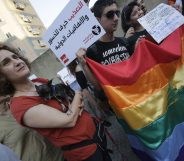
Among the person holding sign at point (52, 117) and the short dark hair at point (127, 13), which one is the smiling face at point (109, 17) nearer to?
the short dark hair at point (127, 13)

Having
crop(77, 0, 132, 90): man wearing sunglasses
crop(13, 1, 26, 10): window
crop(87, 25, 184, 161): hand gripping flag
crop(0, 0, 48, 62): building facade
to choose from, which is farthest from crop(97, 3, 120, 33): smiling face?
crop(13, 1, 26, 10): window

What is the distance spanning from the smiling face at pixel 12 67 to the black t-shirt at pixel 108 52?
683 mm

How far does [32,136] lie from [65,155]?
31 cm

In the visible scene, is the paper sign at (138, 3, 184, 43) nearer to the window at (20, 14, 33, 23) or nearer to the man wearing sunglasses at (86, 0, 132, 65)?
the man wearing sunglasses at (86, 0, 132, 65)

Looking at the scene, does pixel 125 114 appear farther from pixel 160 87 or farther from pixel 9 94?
pixel 9 94

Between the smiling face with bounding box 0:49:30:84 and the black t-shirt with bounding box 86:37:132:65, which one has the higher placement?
the smiling face with bounding box 0:49:30:84

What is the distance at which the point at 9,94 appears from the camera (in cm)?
231

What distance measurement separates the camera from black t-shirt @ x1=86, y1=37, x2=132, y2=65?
273 centimetres

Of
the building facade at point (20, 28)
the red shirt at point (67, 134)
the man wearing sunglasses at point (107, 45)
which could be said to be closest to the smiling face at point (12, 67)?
the red shirt at point (67, 134)

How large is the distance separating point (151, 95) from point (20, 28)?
35434 mm

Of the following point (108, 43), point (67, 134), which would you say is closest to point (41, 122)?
point (67, 134)

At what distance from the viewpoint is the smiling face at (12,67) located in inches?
88.7

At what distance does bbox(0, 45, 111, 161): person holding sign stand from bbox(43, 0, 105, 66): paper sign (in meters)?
0.38

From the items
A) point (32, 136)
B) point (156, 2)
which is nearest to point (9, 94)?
point (32, 136)
